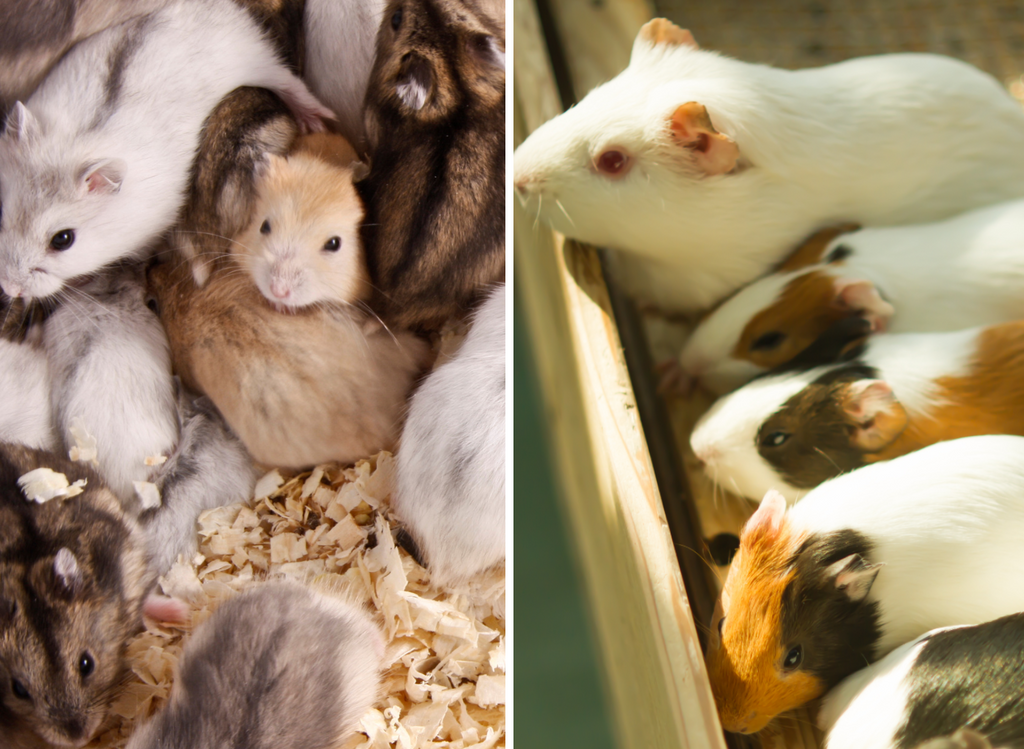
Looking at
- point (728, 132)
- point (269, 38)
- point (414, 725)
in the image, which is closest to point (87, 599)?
point (414, 725)

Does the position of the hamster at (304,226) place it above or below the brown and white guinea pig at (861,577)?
above

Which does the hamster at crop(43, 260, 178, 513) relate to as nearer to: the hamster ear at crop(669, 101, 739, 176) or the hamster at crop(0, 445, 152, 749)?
the hamster at crop(0, 445, 152, 749)

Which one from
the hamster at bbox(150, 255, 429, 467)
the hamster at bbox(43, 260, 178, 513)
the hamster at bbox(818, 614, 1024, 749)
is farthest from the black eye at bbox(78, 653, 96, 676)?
the hamster at bbox(818, 614, 1024, 749)

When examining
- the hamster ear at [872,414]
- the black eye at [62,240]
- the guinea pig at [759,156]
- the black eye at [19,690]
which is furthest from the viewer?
the guinea pig at [759,156]

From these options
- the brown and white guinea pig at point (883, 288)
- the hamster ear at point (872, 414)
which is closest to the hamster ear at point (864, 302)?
the brown and white guinea pig at point (883, 288)

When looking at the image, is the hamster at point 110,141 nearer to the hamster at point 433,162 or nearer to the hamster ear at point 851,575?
the hamster at point 433,162

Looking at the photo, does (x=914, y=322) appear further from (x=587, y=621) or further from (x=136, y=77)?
(x=136, y=77)
